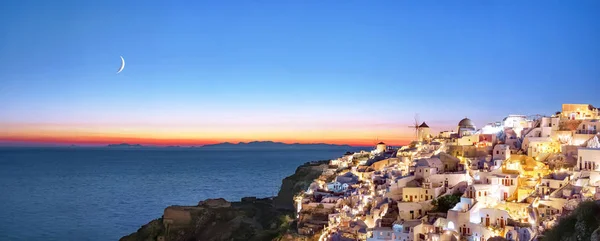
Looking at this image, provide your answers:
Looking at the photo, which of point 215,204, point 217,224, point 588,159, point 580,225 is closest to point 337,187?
point 217,224

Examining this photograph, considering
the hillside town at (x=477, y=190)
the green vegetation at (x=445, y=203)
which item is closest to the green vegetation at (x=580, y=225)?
the hillside town at (x=477, y=190)

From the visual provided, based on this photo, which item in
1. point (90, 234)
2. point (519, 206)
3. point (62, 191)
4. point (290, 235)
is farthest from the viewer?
point (62, 191)

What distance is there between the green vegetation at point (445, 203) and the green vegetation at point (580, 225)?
9782 millimetres

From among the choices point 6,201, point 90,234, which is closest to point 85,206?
point 6,201

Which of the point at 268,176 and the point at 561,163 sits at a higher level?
the point at 561,163

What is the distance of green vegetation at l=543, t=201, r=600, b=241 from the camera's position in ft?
53.9

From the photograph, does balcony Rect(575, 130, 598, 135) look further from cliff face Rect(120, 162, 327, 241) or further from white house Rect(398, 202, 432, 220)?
cliff face Rect(120, 162, 327, 241)

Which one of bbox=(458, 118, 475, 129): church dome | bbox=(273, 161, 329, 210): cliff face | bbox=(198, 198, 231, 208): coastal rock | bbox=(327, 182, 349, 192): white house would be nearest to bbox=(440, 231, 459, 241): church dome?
bbox=(327, 182, 349, 192): white house

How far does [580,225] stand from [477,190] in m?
10.3

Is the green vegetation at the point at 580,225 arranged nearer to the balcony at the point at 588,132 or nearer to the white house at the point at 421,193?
the white house at the point at 421,193

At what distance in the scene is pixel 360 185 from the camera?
129 ft

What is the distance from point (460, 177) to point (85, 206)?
192 feet

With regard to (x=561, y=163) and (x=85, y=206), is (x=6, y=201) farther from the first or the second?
(x=561, y=163)

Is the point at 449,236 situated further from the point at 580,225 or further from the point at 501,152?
the point at 501,152
